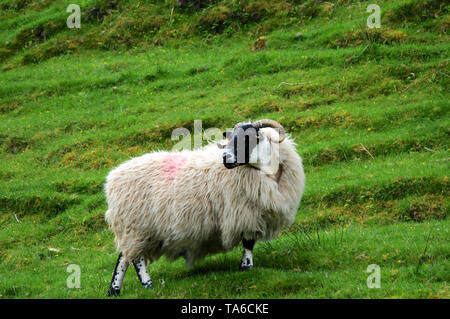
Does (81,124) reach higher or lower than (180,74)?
lower

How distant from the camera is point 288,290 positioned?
318 inches

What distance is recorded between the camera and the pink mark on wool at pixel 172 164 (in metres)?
9.14

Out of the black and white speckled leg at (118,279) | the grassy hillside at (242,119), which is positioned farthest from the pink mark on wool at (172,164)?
the grassy hillside at (242,119)

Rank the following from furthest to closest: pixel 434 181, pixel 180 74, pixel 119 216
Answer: pixel 180 74
pixel 434 181
pixel 119 216

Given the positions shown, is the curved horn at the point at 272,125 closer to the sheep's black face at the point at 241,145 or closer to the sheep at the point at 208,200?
the sheep at the point at 208,200

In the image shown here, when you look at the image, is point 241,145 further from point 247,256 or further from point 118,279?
point 118,279

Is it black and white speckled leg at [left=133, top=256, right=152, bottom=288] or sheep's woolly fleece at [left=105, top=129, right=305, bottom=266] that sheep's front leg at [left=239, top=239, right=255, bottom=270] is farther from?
black and white speckled leg at [left=133, top=256, right=152, bottom=288]

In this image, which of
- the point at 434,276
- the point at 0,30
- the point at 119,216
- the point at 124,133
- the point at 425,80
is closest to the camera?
the point at 434,276

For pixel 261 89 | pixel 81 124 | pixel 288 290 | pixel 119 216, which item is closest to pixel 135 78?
pixel 81 124

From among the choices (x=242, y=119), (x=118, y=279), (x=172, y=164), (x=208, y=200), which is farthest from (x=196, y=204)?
(x=242, y=119)

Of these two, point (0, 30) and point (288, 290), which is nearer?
point (288, 290)
